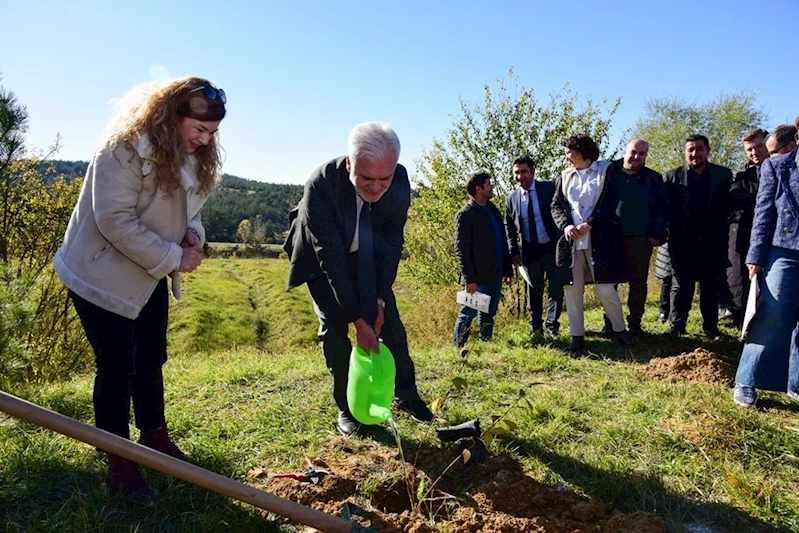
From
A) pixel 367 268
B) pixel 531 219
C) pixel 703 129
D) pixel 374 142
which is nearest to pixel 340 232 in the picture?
pixel 367 268

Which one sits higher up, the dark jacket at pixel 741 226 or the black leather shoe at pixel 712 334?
the dark jacket at pixel 741 226

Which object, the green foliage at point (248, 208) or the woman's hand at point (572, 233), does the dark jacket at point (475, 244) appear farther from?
the green foliage at point (248, 208)

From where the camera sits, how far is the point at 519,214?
5844mm

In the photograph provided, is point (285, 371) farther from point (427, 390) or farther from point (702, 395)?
point (702, 395)

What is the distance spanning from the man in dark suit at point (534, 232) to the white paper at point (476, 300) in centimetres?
79

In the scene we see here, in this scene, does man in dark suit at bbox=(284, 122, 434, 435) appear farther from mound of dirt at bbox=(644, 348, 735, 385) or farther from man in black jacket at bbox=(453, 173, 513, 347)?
man in black jacket at bbox=(453, 173, 513, 347)

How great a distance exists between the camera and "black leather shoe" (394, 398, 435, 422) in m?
3.33

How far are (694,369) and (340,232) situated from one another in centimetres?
300

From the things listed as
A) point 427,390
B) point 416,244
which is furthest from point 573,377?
point 416,244

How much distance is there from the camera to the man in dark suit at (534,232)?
18.8 ft

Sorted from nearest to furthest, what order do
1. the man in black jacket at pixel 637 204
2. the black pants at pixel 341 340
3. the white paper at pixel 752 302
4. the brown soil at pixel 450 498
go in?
1. the brown soil at pixel 450 498
2. the black pants at pixel 341 340
3. the white paper at pixel 752 302
4. the man in black jacket at pixel 637 204

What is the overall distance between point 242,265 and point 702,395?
56922 millimetres

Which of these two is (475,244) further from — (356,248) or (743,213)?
(356,248)

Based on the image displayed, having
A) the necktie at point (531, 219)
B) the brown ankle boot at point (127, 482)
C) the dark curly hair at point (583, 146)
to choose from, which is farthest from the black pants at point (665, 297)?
the brown ankle boot at point (127, 482)
